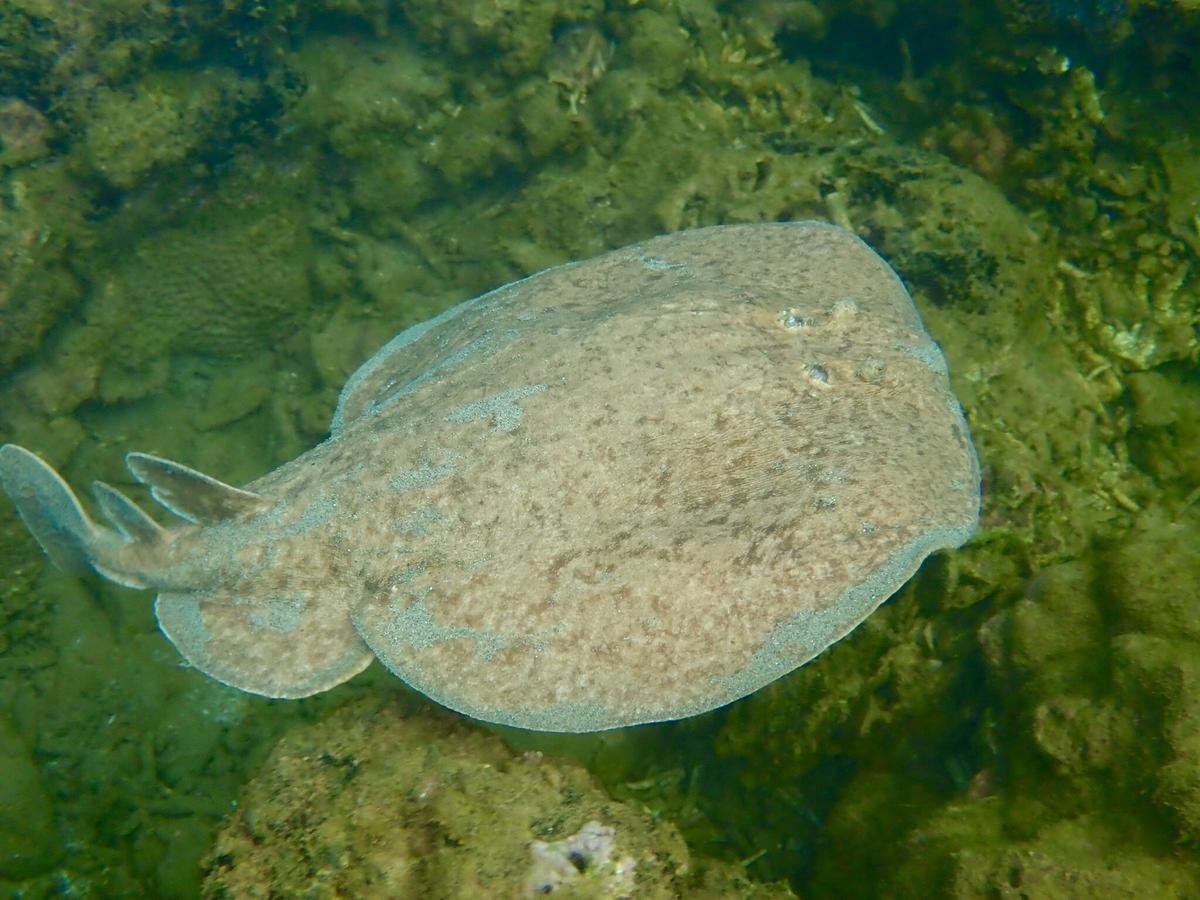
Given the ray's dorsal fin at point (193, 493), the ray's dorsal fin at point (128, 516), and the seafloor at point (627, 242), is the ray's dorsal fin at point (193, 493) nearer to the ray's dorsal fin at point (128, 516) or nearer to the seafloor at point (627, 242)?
the ray's dorsal fin at point (128, 516)

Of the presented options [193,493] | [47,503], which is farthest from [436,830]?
[47,503]

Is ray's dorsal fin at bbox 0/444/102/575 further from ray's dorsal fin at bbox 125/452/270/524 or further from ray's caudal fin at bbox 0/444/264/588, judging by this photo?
ray's dorsal fin at bbox 125/452/270/524

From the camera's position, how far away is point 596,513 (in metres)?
3.62

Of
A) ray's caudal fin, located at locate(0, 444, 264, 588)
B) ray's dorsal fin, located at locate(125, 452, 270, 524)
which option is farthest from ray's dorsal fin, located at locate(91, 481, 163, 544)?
ray's dorsal fin, located at locate(125, 452, 270, 524)

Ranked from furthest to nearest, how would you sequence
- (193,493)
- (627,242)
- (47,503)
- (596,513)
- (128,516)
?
(627,242), (47,503), (128,516), (193,493), (596,513)

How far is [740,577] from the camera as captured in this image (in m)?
3.23

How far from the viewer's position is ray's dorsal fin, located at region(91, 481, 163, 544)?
4.34 m

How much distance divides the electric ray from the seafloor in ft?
2.32

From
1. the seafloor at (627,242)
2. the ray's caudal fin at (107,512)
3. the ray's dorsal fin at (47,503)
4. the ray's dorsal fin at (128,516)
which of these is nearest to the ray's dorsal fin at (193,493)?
the ray's caudal fin at (107,512)

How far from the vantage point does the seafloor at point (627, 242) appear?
Answer: 3.52 metres

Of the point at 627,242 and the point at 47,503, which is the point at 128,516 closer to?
the point at 47,503

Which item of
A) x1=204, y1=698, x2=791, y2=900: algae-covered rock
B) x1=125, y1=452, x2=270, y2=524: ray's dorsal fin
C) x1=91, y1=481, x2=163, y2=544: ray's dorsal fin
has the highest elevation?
x1=125, y1=452, x2=270, y2=524: ray's dorsal fin

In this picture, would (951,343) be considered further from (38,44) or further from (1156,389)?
(38,44)

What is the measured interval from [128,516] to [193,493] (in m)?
0.56
